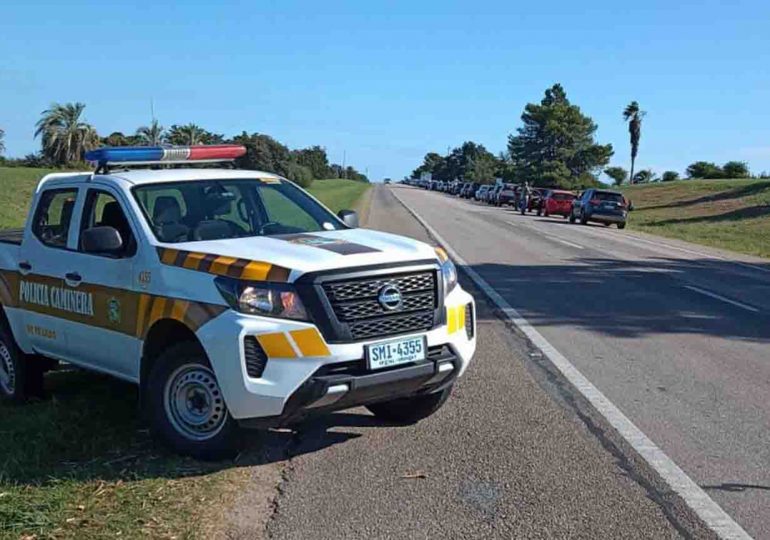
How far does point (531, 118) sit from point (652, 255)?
91492mm

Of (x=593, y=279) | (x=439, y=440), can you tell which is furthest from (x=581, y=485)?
→ (x=593, y=279)

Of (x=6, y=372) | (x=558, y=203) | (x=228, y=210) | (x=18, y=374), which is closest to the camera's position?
(x=228, y=210)

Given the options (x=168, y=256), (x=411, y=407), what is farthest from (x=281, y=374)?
(x=411, y=407)

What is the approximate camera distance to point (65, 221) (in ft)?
22.3

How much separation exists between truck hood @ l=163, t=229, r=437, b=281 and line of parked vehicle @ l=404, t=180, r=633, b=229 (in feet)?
107

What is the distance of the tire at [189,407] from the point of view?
5.36 m

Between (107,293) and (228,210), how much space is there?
43.5 inches

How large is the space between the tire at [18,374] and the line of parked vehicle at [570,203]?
3267 centimetres

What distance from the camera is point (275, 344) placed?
4.99m

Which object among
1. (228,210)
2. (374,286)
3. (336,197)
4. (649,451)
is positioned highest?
(228,210)

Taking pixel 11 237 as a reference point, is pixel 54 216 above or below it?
above

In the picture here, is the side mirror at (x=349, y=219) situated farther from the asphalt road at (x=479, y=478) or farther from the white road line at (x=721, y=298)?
the white road line at (x=721, y=298)

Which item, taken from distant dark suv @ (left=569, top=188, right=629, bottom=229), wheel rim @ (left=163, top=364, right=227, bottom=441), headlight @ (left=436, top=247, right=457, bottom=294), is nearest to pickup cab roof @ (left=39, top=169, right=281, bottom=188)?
wheel rim @ (left=163, top=364, right=227, bottom=441)

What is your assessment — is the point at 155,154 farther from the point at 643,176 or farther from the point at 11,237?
the point at 643,176
